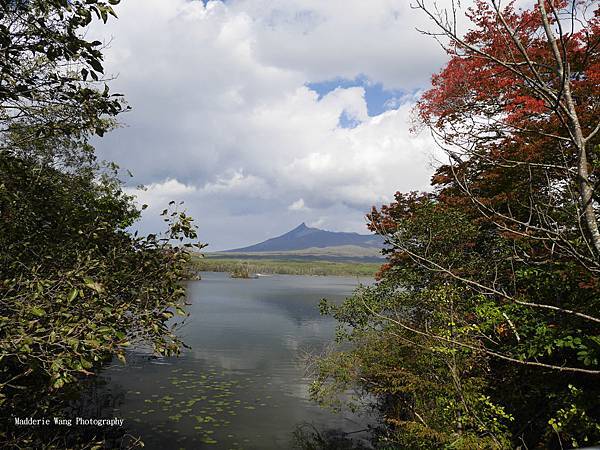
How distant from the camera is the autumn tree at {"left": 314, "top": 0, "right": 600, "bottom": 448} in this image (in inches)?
205

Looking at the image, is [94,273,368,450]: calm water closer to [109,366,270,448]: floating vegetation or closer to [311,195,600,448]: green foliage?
[109,366,270,448]: floating vegetation

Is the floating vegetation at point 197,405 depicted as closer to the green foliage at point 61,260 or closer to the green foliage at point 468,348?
the green foliage at point 468,348

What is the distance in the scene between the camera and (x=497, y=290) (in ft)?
13.8

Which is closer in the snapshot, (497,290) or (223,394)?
(497,290)

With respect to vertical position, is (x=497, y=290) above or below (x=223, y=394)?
above

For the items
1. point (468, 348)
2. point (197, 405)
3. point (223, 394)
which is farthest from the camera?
point (223, 394)

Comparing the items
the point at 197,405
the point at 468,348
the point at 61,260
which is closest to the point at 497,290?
the point at 468,348

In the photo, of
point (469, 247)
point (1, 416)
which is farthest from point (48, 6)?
point (469, 247)

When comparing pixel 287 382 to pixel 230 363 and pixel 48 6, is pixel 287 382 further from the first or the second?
pixel 48 6

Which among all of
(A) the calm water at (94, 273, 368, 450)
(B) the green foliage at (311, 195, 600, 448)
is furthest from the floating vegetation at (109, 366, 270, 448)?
(B) the green foliage at (311, 195, 600, 448)

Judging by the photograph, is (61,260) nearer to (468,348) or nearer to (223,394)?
(468,348)

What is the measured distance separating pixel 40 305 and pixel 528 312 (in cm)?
608

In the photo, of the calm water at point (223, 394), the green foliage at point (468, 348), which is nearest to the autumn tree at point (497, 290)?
the green foliage at point (468, 348)

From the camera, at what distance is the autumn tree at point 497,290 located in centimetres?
520
